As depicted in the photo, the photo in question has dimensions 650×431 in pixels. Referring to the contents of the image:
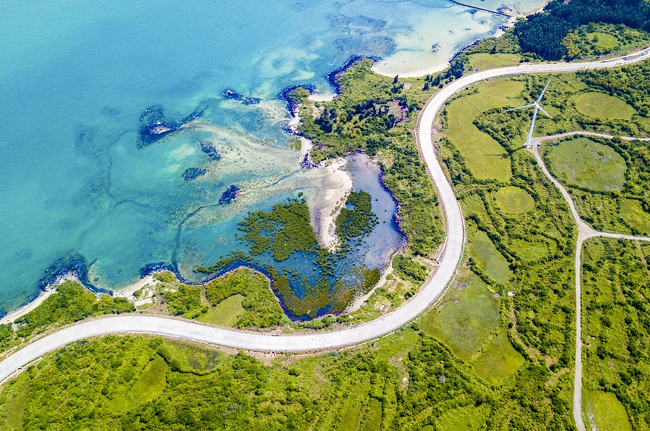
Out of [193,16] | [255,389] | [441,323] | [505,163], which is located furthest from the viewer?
[193,16]

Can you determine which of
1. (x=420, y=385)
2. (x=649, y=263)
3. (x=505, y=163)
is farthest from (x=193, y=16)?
(x=649, y=263)

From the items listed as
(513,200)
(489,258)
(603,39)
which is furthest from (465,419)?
(603,39)

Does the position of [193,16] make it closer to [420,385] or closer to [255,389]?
[255,389]

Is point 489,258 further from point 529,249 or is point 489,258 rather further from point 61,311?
point 61,311

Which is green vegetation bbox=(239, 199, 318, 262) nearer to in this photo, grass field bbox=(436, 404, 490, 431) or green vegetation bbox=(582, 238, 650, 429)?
grass field bbox=(436, 404, 490, 431)

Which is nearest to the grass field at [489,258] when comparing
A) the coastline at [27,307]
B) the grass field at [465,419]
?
the grass field at [465,419]
